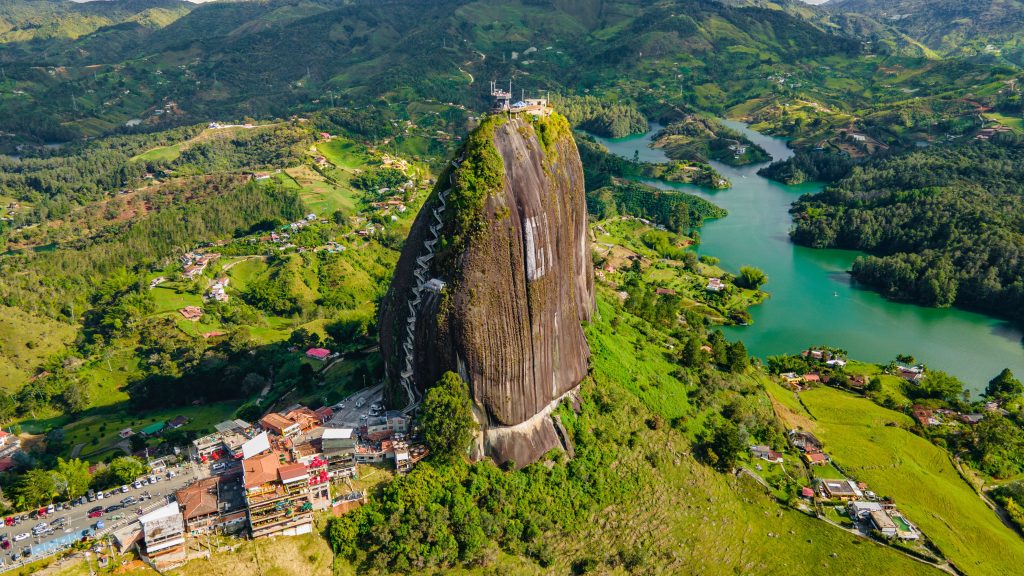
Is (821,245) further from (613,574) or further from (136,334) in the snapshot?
(136,334)

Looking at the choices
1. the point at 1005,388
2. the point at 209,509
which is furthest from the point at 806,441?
the point at 209,509

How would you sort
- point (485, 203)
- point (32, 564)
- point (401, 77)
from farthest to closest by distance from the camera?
1. point (401, 77)
2. point (485, 203)
3. point (32, 564)

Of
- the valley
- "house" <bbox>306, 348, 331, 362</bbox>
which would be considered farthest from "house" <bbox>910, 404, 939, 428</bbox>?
"house" <bbox>306, 348, 331, 362</bbox>

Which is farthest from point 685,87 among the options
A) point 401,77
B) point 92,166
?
point 92,166

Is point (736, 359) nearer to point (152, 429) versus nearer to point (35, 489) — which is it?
point (152, 429)

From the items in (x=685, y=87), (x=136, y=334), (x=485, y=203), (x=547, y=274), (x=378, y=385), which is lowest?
(x=136, y=334)

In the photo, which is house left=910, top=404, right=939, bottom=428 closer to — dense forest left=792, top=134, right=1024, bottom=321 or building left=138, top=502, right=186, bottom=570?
dense forest left=792, top=134, right=1024, bottom=321
